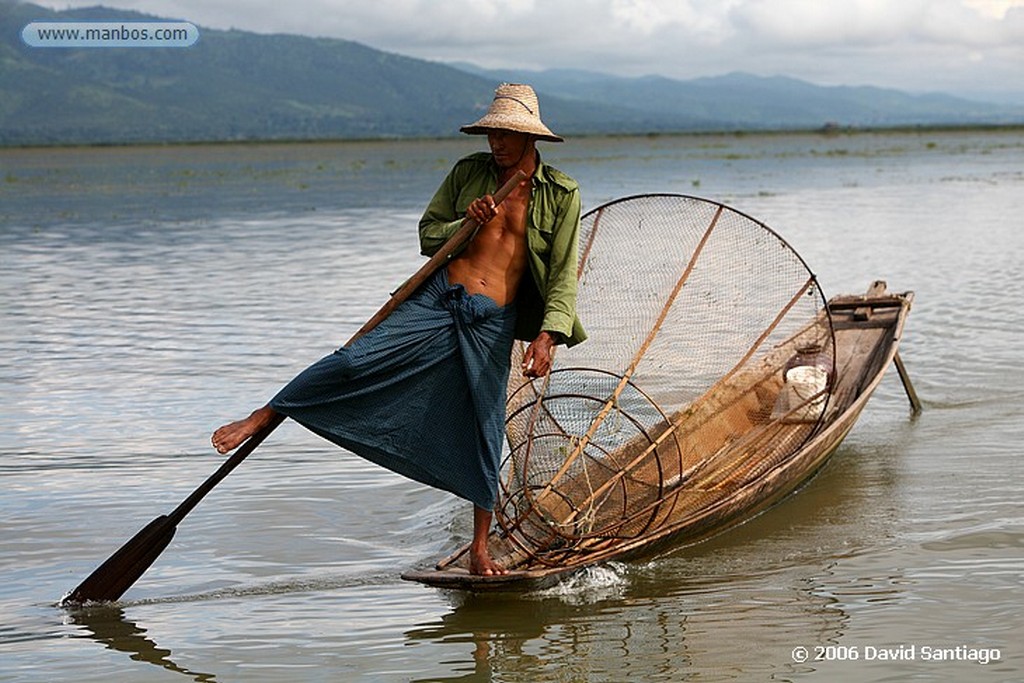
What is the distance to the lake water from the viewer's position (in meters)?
4.26

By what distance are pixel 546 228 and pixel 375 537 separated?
1741mm

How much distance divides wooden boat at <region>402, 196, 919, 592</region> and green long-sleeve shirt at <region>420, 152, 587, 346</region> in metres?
0.62

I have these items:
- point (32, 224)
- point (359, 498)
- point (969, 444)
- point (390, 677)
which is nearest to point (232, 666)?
point (390, 677)

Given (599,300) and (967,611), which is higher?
(599,300)

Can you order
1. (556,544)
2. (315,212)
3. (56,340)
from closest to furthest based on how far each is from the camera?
(556,544) → (56,340) → (315,212)

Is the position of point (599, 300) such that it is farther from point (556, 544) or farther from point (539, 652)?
point (539, 652)

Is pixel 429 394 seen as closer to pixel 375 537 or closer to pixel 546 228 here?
pixel 546 228

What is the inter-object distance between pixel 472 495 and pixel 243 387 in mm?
3717

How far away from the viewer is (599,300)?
6.02 meters

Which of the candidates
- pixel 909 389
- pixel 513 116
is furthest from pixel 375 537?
pixel 909 389

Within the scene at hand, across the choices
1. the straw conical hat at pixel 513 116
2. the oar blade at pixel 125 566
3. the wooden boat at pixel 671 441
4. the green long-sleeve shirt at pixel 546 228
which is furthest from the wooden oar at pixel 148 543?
the wooden boat at pixel 671 441

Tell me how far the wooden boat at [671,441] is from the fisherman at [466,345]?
0.31 metres

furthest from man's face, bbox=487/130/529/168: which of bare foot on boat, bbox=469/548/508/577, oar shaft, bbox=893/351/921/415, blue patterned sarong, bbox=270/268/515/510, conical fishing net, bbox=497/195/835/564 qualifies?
oar shaft, bbox=893/351/921/415

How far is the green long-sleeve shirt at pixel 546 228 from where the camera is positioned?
14.4 feet
